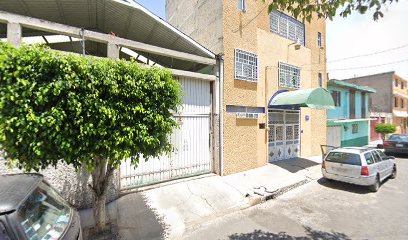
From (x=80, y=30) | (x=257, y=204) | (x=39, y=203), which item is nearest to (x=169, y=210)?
(x=257, y=204)

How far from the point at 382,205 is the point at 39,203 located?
8369 millimetres

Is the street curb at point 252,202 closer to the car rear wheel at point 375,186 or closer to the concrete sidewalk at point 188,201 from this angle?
the concrete sidewalk at point 188,201

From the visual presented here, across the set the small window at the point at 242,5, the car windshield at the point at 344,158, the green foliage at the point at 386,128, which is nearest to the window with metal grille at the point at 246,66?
the small window at the point at 242,5

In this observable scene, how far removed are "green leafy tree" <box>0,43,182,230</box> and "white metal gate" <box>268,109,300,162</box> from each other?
7.83 meters

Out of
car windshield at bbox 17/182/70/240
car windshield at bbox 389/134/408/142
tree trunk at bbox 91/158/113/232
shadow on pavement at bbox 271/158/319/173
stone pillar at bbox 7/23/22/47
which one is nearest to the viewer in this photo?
car windshield at bbox 17/182/70/240

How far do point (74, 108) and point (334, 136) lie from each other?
1774 cm

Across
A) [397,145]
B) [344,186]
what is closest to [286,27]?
[344,186]

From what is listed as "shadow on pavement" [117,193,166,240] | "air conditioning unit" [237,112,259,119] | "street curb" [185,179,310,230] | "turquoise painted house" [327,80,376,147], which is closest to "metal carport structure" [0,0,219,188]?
"shadow on pavement" [117,193,166,240]

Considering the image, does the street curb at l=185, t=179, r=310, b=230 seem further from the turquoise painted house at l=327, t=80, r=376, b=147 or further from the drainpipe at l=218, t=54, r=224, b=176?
the turquoise painted house at l=327, t=80, r=376, b=147

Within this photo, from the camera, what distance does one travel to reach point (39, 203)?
7.81 ft

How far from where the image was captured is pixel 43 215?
2316mm

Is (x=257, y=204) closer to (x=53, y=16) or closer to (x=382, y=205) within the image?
(x=382, y=205)

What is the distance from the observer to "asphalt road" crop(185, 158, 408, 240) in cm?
423

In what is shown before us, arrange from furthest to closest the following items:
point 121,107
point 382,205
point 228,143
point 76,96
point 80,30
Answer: point 228,143, point 382,205, point 80,30, point 121,107, point 76,96
